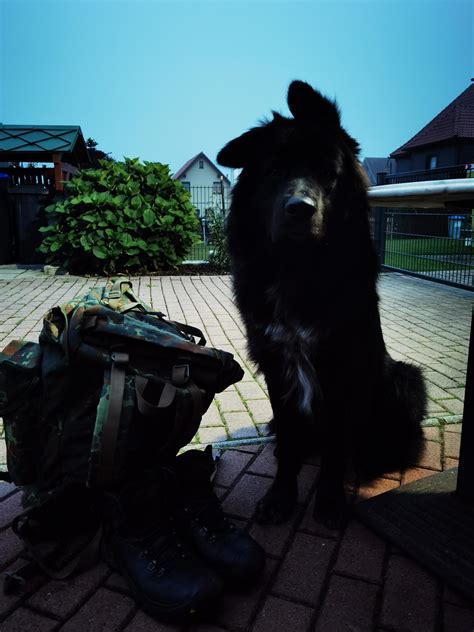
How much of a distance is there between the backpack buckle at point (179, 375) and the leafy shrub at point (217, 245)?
315 inches

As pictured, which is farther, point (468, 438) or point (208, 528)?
point (468, 438)

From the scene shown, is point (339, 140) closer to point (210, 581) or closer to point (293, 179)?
point (293, 179)

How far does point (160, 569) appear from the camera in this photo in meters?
1.57

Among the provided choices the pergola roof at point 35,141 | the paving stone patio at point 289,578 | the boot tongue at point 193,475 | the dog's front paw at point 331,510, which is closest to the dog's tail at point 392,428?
the paving stone patio at point 289,578

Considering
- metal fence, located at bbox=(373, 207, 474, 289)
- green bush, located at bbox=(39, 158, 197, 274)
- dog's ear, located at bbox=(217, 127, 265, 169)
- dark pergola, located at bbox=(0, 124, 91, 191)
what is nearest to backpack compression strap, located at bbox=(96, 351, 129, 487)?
dog's ear, located at bbox=(217, 127, 265, 169)

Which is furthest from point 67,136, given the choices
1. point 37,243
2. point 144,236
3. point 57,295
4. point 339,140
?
point 339,140

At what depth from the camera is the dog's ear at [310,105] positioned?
1.94 metres

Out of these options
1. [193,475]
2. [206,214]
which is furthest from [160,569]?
[206,214]

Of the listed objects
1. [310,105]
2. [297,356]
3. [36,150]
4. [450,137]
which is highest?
[450,137]

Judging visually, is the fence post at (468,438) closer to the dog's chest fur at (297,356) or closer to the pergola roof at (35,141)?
the dog's chest fur at (297,356)

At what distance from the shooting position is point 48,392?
1663mm

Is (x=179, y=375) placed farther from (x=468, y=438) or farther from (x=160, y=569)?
(x=468, y=438)

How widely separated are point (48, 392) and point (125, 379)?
30cm

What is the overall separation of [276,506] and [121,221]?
7.56 m
